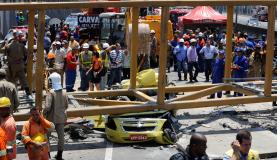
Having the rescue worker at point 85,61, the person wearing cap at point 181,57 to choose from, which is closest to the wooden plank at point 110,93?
the rescue worker at point 85,61

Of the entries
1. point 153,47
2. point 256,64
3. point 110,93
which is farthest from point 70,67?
point 153,47

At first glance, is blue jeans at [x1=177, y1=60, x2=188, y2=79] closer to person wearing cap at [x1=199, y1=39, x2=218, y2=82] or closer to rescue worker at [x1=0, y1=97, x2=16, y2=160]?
person wearing cap at [x1=199, y1=39, x2=218, y2=82]

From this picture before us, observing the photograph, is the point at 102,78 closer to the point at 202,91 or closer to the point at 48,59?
the point at 48,59

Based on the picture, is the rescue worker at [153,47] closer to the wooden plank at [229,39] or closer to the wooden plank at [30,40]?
the wooden plank at [229,39]

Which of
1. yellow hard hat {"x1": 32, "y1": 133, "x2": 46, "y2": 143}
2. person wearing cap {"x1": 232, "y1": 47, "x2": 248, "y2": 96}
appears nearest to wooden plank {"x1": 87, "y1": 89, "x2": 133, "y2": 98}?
person wearing cap {"x1": 232, "y1": 47, "x2": 248, "y2": 96}

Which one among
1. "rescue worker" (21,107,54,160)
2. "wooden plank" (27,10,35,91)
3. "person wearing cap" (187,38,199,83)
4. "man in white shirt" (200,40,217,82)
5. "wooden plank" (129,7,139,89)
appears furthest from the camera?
"person wearing cap" (187,38,199,83)

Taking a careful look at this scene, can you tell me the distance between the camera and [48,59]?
18.0m

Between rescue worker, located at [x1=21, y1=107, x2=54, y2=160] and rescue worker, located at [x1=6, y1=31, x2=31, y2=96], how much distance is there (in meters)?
4.69

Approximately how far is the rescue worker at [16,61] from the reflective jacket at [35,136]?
4693mm

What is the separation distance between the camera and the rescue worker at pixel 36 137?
8.83 metres

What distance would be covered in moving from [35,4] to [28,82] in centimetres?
247

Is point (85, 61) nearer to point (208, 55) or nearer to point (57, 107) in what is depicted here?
point (208, 55)

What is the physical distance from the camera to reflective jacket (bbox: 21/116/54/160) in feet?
29.0

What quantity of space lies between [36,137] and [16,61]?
5.13m
